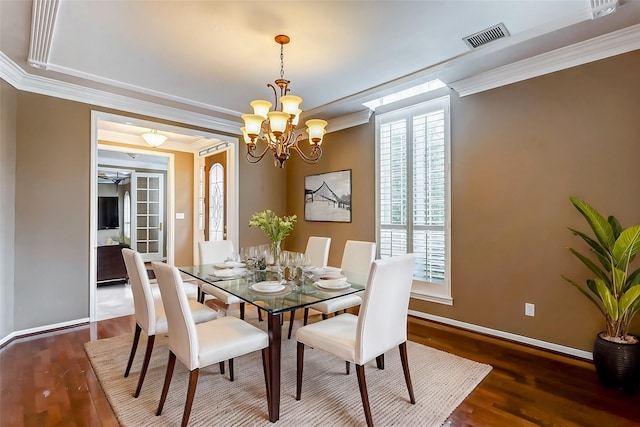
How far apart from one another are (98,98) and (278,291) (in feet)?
10.6

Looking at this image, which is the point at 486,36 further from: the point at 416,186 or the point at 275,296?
the point at 275,296

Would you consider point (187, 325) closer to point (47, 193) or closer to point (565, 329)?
point (47, 193)

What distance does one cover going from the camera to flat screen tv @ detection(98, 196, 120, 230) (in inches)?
341

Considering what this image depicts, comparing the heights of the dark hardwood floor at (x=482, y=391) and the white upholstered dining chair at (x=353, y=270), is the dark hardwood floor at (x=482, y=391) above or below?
below

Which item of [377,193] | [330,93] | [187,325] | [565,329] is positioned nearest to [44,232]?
[187,325]

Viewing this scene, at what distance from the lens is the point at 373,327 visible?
1.83m

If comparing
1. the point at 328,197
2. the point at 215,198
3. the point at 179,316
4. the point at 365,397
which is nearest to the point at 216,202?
the point at 215,198

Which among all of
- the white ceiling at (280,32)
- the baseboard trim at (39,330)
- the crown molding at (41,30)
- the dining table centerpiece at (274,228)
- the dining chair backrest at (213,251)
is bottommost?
the baseboard trim at (39,330)

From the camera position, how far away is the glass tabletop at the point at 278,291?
1.94 meters

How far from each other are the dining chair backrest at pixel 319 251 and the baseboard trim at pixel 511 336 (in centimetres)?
132

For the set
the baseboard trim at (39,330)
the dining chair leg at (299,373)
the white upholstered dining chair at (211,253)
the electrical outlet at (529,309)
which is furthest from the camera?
the white upholstered dining chair at (211,253)

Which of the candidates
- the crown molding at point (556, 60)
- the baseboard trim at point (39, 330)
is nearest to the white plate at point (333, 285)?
the crown molding at point (556, 60)

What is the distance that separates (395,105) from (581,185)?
2.09m

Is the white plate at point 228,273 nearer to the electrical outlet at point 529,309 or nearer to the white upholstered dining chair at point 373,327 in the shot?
the white upholstered dining chair at point 373,327
